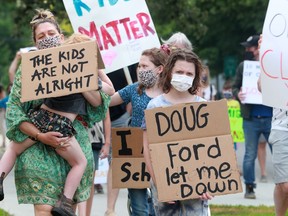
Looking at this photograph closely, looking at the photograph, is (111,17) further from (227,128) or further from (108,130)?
(227,128)

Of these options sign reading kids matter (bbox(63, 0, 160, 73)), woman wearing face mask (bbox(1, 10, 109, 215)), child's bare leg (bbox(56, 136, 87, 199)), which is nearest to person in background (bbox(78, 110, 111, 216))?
sign reading kids matter (bbox(63, 0, 160, 73))

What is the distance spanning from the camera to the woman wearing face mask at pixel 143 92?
7.95m

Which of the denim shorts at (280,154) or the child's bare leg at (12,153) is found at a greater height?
the child's bare leg at (12,153)

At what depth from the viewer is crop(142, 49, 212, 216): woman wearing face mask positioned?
668cm

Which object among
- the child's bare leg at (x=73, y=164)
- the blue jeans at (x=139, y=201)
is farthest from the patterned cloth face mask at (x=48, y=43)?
the blue jeans at (x=139, y=201)

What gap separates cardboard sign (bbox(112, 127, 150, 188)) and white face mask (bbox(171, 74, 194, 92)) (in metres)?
1.61

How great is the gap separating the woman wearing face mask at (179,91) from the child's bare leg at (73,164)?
488 millimetres

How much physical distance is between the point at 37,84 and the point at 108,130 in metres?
2.03

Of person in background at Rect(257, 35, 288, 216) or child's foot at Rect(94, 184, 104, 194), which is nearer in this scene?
person in background at Rect(257, 35, 288, 216)

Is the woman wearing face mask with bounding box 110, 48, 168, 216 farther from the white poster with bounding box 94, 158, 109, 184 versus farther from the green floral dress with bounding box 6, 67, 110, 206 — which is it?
the white poster with bounding box 94, 158, 109, 184

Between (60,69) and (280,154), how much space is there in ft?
7.81

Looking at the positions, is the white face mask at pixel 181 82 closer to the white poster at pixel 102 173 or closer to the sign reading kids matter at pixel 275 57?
the sign reading kids matter at pixel 275 57

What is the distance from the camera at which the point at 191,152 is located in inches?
259

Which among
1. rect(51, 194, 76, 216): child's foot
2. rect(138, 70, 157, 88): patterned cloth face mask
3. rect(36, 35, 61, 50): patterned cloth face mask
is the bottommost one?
rect(51, 194, 76, 216): child's foot
